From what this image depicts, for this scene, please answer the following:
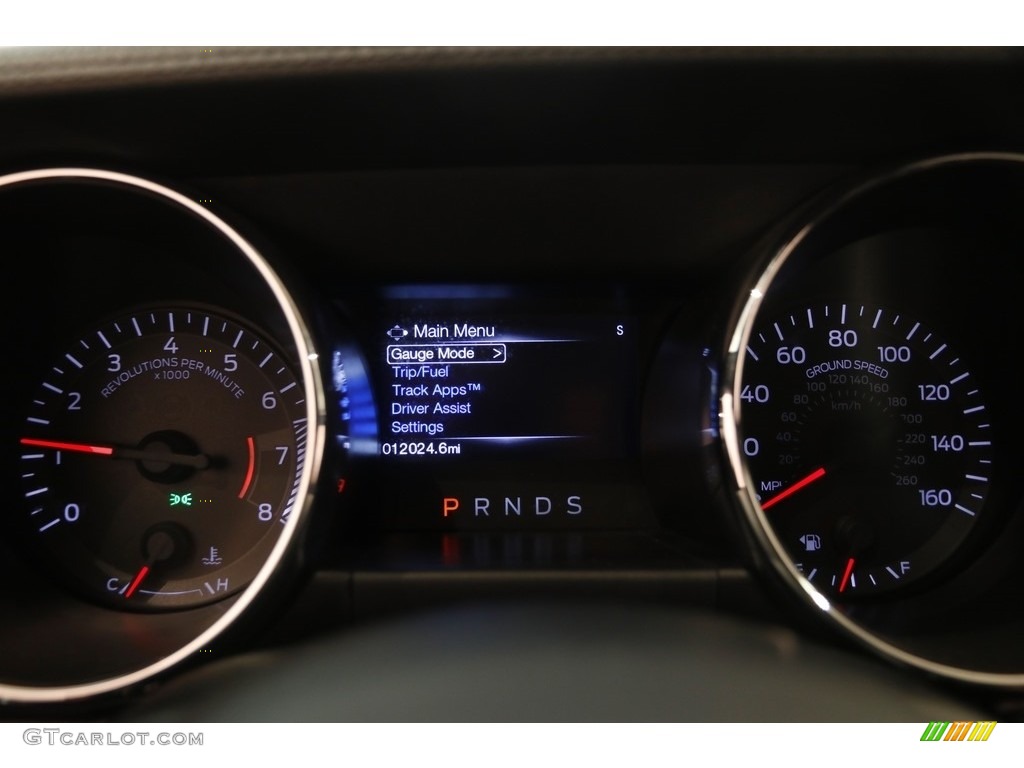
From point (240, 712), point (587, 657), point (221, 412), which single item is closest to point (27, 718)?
point (240, 712)

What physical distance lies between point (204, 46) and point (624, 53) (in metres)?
0.63

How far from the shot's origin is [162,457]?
1.96 metres

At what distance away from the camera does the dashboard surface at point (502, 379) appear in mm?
1528

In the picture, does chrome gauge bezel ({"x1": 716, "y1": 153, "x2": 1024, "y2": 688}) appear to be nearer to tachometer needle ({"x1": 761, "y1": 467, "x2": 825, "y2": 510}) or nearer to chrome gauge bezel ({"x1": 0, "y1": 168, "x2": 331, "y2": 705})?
tachometer needle ({"x1": 761, "y1": 467, "x2": 825, "y2": 510})

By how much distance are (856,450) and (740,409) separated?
47cm

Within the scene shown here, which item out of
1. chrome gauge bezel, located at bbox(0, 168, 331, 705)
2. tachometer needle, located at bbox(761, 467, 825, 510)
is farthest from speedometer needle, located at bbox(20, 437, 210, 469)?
tachometer needle, located at bbox(761, 467, 825, 510)

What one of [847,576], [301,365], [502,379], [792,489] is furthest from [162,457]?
[847,576]

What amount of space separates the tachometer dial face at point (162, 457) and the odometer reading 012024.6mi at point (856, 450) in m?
0.97

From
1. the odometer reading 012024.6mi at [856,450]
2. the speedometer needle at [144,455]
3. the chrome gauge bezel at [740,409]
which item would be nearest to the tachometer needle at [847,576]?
the odometer reading 012024.6mi at [856,450]

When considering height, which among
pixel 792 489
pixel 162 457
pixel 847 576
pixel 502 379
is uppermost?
pixel 502 379

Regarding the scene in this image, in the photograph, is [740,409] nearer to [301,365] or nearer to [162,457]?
[301,365]

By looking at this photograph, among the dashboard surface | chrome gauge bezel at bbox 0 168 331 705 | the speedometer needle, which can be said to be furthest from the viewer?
the speedometer needle

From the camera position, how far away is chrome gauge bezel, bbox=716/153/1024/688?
1601mm

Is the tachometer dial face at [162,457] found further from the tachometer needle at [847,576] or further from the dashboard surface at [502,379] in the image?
the tachometer needle at [847,576]
